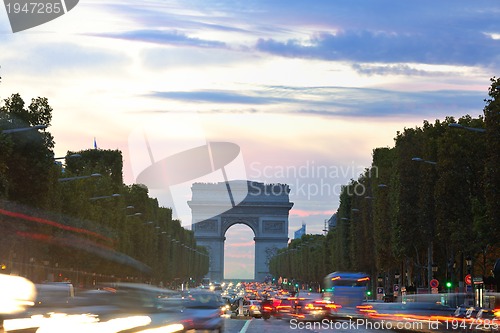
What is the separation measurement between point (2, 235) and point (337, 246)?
94428 millimetres

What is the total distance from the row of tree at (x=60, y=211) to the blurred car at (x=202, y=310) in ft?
59.0

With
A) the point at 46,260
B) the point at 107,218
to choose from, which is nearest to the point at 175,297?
the point at 46,260

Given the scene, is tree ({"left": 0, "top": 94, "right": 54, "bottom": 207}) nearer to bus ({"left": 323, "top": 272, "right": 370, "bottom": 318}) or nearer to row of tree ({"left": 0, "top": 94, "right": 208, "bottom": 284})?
row of tree ({"left": 0, "top": 94, "right": 208, "bottom": 284})

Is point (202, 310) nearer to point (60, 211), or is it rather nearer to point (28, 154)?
point (28, 154)

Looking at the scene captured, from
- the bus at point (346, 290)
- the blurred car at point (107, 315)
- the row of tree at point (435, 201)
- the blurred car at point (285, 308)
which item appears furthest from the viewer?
the bus at point (346, 290)

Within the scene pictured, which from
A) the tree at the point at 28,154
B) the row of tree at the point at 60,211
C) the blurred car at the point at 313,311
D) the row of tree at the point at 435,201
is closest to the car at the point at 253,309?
the blurred car at the point at 313,311

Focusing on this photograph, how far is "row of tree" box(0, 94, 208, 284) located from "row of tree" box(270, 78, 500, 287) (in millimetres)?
21995

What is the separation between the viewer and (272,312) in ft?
289

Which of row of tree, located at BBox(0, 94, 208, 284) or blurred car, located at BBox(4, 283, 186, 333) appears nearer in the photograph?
blurred car, located at BBox(4, 283, 186, 333)

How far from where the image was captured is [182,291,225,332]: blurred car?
1755 inches

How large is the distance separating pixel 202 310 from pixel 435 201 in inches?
1561

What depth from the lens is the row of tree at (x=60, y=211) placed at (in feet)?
237

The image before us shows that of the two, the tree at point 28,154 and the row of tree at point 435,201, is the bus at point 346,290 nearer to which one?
the row of tree at point 435,201

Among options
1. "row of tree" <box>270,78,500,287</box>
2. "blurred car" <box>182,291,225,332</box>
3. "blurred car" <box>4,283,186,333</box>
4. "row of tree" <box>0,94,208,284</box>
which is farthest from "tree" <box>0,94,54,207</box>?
"blurred car" <box>4,283,186,333</box>
